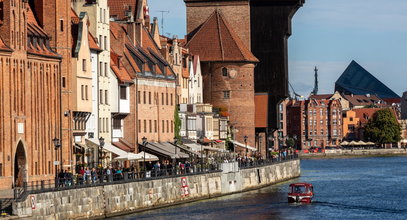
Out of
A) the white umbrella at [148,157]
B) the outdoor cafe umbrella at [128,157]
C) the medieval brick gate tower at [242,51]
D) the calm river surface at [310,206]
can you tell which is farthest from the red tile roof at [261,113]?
the outdoor cafe umbrella at [128,157]

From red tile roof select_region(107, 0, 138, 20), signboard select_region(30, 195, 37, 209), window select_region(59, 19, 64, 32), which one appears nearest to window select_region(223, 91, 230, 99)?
red tile roof select_region(107, 0, 138, 20)

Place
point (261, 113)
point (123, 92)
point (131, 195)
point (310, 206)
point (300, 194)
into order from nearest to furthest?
point (131, 195) → point (310, 206) → point (300, 194) → point (123, 92) → point (261, 113)

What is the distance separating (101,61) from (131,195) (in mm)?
19437

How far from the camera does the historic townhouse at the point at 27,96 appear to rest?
7680 cm

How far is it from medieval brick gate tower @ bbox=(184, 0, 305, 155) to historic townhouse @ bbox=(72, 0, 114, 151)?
164 ft

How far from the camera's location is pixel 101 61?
325ft

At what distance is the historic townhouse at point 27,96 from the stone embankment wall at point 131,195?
16.8ft

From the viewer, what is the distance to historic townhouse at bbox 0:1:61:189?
76800 millimetres

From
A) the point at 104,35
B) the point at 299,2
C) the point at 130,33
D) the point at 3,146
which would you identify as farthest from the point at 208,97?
the point at 3,146

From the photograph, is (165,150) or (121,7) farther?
(121,7)

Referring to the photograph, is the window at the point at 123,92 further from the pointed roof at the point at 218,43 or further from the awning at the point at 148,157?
the pointed roof at the point at 218,43

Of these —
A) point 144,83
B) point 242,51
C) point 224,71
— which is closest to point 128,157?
point 144,83

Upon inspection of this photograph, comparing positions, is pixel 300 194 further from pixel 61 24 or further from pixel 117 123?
pixel 61 24

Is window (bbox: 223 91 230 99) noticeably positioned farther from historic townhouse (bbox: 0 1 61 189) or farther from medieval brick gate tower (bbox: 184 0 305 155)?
historic townhouse (bbox: 0 1 61 189)
